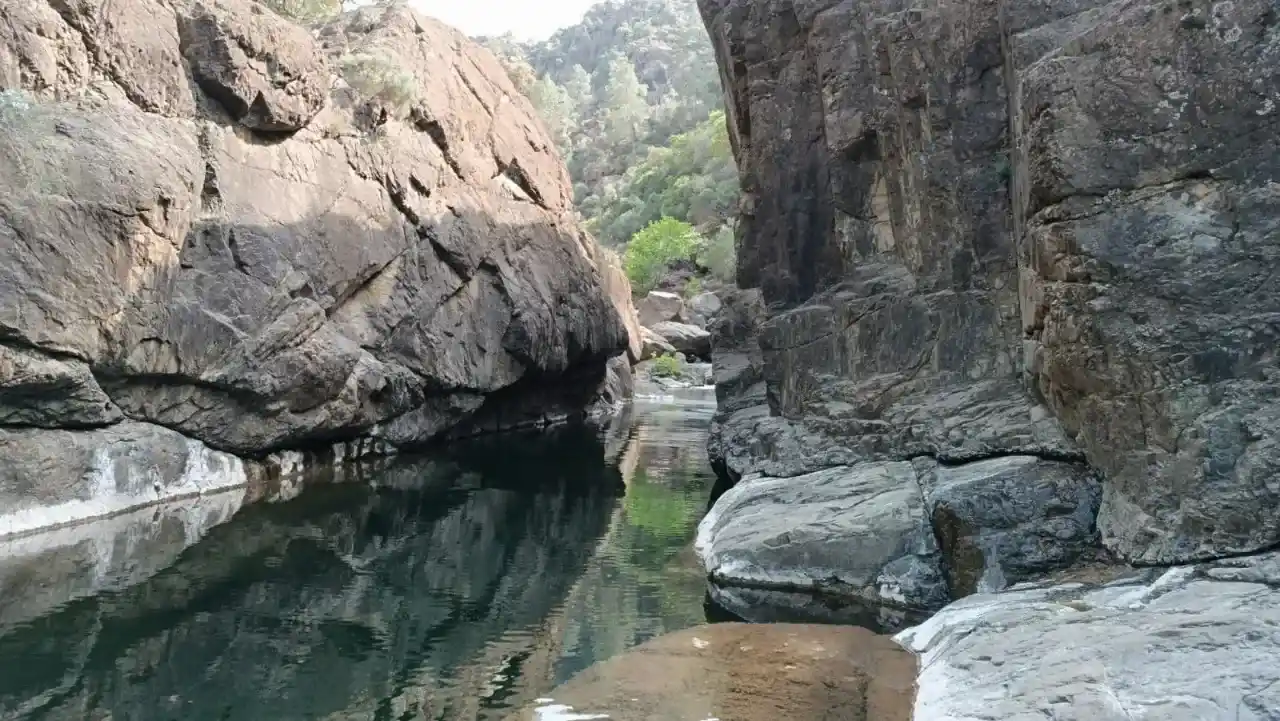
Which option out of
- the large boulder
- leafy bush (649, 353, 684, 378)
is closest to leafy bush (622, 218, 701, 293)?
leafy bush (649, 353, 684, 378)

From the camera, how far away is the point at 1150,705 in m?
5.67

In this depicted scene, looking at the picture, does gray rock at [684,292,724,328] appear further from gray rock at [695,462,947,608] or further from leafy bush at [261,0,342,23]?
gray rock at [695,462,947,608]

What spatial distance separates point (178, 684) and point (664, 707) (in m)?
4.00

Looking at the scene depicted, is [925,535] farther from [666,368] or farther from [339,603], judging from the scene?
[666,368]

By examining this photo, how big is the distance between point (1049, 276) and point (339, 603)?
26.7ft

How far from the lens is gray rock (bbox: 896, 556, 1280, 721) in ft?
18.7

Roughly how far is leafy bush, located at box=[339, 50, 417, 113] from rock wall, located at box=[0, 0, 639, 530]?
0.06 m

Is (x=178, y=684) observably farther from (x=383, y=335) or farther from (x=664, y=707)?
(x=383, y=335)

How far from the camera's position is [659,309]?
5856cm

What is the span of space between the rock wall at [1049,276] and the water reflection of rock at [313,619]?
126 inches

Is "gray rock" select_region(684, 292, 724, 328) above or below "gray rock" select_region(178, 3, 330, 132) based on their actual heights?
above

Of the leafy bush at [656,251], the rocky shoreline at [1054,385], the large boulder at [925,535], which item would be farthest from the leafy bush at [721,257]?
the large boulder at [925,535]

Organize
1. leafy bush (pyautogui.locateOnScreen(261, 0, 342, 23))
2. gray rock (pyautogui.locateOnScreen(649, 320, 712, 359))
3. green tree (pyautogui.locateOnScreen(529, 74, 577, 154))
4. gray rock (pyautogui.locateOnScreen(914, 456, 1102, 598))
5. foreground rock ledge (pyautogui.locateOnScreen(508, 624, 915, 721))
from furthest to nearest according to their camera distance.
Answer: green tree (pyautogui.locateOnScreen(529, 74, 577, 154)) → gray rock (pyautogui.locateOnScreen(649, 320, 712, 359)) → leafy bush (pyautogui.locateOnScreen(261, 0, 342, 23)) → gray rock (pyautogui.locateOnScreen(914, 456, 1102, 598)) → foreground rock ledge (pyautogui.locateOnScreen(508, 624, 915, 721))

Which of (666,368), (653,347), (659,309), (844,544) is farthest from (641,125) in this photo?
(844,544)
